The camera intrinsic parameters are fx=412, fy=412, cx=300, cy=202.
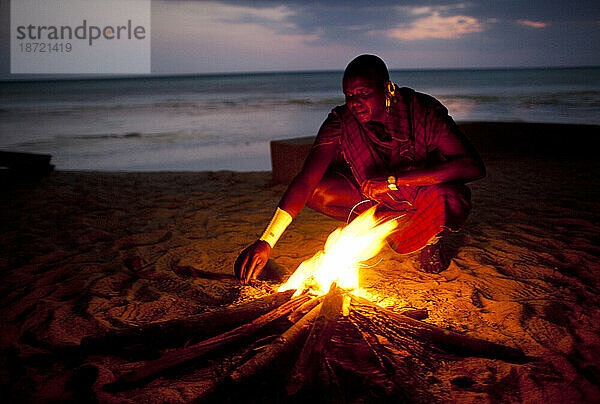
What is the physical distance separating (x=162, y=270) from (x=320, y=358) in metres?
1.66

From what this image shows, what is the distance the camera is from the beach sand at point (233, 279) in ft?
5.65

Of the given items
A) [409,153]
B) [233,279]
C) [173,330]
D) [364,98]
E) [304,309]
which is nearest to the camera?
[173,330]

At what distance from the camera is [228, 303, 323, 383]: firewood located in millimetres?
1619

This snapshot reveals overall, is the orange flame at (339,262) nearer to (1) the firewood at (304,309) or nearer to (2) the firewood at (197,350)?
(1) the firewood at (304,309)

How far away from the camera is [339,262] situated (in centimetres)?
228

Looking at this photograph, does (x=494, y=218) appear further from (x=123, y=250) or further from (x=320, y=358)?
(x=123, y=250)

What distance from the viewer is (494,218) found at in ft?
12.7

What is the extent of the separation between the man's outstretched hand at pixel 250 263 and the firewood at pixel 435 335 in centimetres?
52

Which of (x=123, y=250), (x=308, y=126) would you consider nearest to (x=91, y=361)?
(x=123, y=250)

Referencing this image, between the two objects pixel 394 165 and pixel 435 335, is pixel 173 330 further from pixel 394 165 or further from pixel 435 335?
pixel 394 165

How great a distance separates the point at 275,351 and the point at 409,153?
1.39m

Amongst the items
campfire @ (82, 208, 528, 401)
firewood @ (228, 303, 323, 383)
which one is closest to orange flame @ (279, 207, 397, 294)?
campfire @ (82, 208, 528, 401)

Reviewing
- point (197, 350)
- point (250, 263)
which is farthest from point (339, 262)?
point (197, 350)

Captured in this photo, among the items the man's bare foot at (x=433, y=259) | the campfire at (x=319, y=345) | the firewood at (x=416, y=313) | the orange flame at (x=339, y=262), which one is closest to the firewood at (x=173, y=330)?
the campfire at (x=319, y=345)
